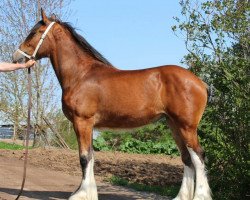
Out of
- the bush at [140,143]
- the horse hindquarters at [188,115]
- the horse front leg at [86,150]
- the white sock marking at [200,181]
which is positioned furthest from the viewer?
the bush at [140,143]

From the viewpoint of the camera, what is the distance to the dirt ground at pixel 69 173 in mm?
8078

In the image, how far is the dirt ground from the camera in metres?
8.08

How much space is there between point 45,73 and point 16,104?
8.72 feet

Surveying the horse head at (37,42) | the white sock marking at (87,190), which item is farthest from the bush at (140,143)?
the white sock marking at (87,190)

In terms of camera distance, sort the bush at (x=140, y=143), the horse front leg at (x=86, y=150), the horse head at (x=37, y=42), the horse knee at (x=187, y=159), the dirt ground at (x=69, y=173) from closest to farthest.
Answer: the horse front leg at (x=86, y=150), the horse knee at (x=187, y=159), the horse head at (x=37, y=42), the dirt ground at (x=69, y=173), the bush at (x=140, y=143)

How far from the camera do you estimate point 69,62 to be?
7.24 meters

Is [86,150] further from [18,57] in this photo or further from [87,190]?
[18,57]

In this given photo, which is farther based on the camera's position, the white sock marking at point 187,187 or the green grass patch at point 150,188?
the green grass patch at point 150,188

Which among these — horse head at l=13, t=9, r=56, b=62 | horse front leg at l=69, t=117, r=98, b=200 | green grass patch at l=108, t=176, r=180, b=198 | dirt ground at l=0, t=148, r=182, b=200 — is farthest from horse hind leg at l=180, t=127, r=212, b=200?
horse head at l=13, t=9, r=56, b=62

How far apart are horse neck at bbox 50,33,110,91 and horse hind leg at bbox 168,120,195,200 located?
5.14 feet

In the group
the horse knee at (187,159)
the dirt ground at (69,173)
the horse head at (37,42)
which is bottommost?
the dirt ground at (69,173)

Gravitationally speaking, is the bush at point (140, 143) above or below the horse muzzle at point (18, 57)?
below

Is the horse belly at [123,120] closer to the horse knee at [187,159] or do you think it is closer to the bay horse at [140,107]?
the bay horse at [140,107]

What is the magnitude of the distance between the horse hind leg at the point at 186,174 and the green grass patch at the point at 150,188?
1.46m
